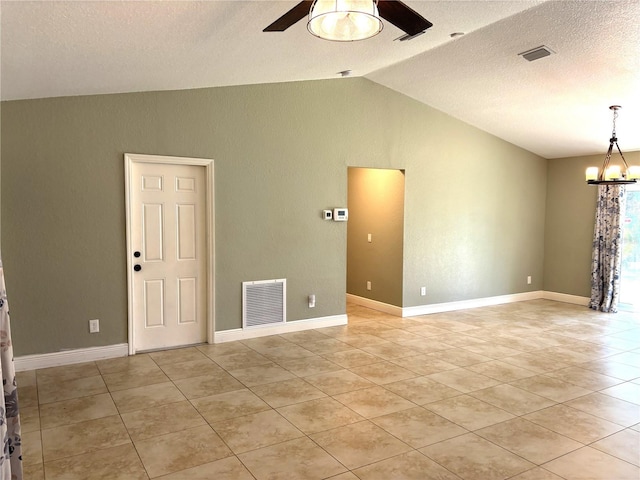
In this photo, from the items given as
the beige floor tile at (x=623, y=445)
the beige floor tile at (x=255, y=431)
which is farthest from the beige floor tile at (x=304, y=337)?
the beige floor tile at (x=623, y=445)

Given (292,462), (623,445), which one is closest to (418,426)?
(292,462)

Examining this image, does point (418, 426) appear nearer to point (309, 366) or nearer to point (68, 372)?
point (309, 366)

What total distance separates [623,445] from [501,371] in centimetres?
147

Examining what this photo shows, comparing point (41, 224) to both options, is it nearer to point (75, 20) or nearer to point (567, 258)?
point (75, 20)

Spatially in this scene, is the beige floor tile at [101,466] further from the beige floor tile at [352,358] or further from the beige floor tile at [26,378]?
the beige floor tile at [352,358]

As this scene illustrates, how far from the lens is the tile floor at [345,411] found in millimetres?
2752

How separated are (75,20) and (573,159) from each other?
25.7 feet

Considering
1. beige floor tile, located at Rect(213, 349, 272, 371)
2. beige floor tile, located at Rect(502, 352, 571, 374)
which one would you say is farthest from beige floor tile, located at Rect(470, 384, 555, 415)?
beige floor tile, located at Rect(213, 349, 272, 371)

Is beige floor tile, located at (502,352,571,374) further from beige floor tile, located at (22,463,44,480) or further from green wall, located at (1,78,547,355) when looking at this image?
beige floor tile, located at (22,463,44,480)

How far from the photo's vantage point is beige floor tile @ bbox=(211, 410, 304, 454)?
3.01m

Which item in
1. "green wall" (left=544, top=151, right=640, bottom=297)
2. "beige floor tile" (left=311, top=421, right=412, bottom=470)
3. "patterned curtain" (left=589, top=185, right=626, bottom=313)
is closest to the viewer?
"beige floor tile" (left=311, top=421, right=412, bottom=470)

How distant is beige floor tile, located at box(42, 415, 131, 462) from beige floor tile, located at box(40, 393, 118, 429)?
86 mm

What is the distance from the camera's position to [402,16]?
2.52 meters

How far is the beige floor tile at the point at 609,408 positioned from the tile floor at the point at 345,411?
16 mm
